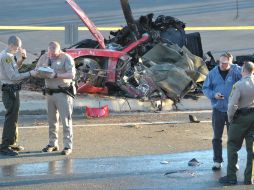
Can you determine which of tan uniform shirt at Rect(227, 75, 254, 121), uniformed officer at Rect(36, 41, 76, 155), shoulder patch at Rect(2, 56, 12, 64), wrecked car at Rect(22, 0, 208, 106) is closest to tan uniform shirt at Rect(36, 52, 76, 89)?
uniformed officer at Rect(36, 41, 76, 155)

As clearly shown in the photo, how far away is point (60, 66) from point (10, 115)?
111 cm

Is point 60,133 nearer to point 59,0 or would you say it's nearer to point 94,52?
point 94,52

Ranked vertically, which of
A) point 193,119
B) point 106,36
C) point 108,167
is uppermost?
point 106,36

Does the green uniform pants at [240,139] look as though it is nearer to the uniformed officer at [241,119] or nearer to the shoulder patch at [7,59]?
the uniformed officer at [241,119]

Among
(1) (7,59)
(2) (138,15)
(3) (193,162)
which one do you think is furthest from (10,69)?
(2) (138,15)

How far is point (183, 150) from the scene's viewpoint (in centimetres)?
1051

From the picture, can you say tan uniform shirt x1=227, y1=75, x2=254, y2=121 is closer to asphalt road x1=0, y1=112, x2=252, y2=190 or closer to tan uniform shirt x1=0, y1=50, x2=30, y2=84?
asphalt road x1=0, y1=112, x2=252, y2=190

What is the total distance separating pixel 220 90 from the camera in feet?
30.2

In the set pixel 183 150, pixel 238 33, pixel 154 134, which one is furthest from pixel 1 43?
pixel 183 150

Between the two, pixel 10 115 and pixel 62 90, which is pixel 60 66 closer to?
pixel 62 90

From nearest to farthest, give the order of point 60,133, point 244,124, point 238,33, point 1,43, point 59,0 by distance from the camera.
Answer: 1. point 244,124
2. point 60,133
3. point 1,43
4. point 238,33
5. point 59,0

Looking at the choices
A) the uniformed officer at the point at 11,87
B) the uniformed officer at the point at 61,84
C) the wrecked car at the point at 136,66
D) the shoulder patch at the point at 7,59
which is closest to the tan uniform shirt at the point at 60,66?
the uniformed officer at the point at 61,84

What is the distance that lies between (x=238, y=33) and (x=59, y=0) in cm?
1004

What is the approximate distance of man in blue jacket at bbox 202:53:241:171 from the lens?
9.15 m
